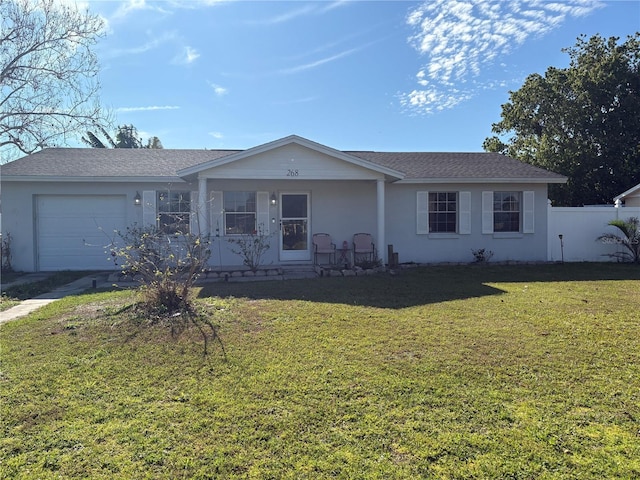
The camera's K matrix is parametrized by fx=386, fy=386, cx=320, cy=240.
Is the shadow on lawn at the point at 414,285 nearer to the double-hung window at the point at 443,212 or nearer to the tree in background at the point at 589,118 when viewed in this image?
the double-hung window at the point at 443,212

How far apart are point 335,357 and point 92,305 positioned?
4.42m

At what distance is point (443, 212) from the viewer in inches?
459

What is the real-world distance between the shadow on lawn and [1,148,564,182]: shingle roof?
2.84 m

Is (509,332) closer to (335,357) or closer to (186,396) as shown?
(335,357)

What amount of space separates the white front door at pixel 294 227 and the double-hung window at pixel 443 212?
3746 mm

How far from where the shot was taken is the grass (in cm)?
Answer: 232

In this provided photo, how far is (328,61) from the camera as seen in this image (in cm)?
1141

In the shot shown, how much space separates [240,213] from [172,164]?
2687 millimetres

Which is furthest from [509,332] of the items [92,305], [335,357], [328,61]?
[328,61]

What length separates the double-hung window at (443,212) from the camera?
38.0 ft

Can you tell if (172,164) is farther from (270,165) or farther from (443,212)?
(443,212)

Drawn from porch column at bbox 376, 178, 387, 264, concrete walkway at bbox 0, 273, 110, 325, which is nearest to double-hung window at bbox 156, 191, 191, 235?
concrete walkway at bbox 0, 273, 110, 325

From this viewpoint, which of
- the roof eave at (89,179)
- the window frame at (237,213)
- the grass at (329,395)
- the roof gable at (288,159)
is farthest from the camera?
the window frame at (237,213)

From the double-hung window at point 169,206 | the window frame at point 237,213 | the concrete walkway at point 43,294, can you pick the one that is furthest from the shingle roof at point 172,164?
the concrete walkway at point 43,294
